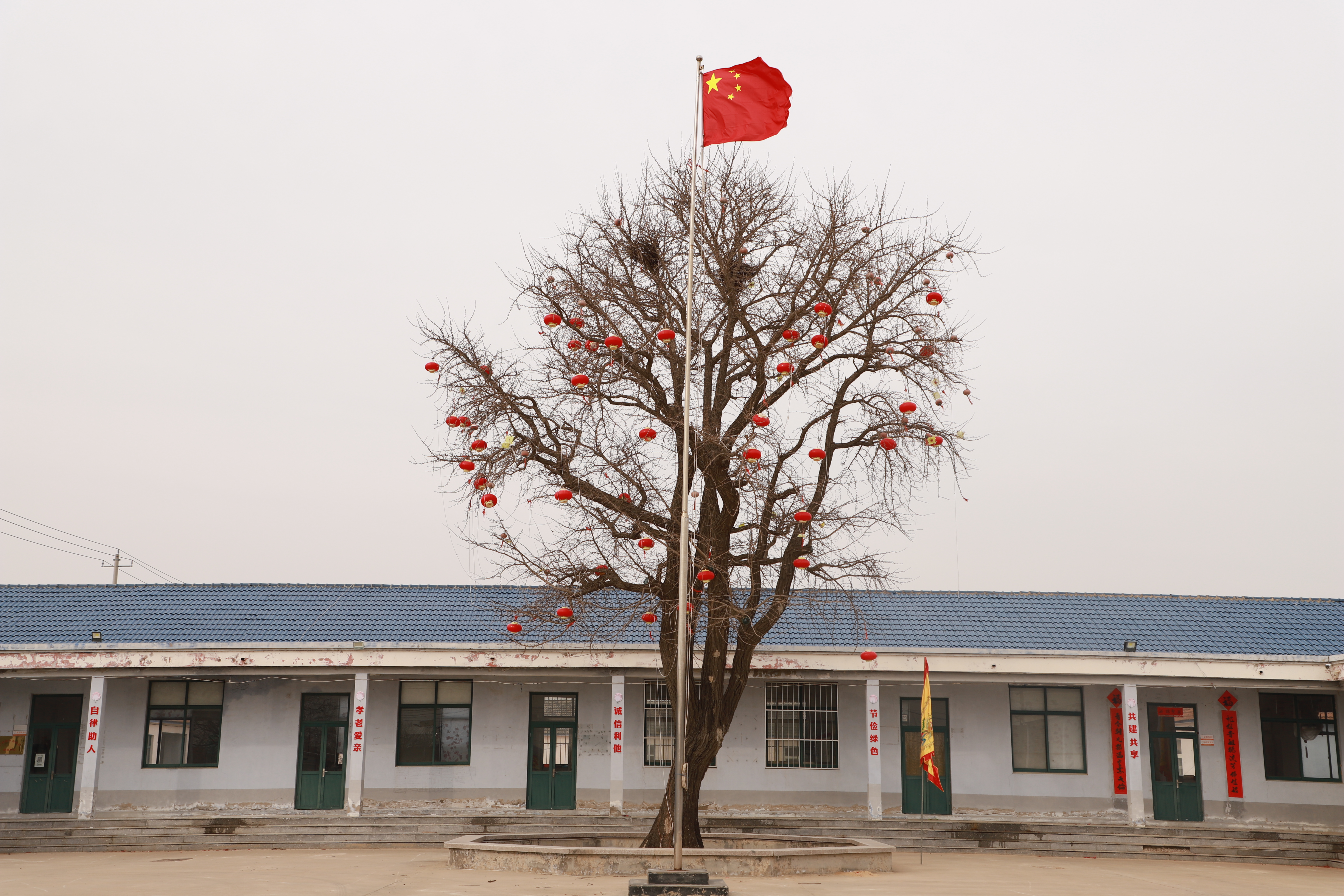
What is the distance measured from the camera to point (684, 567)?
11.7m

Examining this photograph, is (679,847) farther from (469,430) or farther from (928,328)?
(928,328)

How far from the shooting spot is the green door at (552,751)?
2058 cm

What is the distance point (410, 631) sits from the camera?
69.9ft

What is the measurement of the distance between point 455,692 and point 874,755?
839 cm

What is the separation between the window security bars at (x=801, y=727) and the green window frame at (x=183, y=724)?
10952mm

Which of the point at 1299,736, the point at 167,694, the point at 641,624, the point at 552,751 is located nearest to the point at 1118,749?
the point at 1299,736

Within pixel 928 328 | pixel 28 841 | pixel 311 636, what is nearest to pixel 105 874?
pixel 28 841

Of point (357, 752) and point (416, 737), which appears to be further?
point (416, 737)

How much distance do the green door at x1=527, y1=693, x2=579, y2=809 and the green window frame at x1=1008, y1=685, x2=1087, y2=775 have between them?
8.74 m

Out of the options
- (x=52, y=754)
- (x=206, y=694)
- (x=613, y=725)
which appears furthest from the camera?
(x=206, y=694)

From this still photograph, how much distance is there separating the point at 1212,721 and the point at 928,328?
1139 centimetres

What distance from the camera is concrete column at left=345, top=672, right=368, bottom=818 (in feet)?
63.4

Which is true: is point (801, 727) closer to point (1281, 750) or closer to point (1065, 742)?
point (1065, 742)

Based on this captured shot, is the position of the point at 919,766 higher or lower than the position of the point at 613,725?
lower
